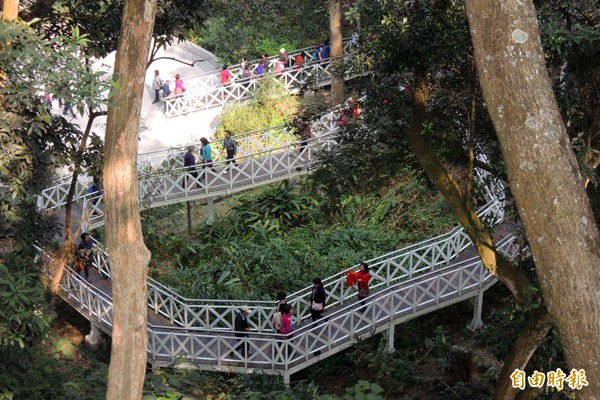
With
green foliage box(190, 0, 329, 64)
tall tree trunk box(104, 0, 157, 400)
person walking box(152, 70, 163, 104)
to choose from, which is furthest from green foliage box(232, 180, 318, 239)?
tall tree trunk box(104, 0, 157, 400)

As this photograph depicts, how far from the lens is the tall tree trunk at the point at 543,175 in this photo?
17.1ft

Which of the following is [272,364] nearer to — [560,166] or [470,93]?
[470,93]

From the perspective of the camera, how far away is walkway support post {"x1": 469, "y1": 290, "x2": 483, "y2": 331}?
587 inches

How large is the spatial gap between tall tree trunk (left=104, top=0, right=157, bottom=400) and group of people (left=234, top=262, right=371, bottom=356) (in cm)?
563

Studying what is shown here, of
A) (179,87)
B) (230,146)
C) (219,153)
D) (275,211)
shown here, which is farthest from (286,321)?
(179,87)

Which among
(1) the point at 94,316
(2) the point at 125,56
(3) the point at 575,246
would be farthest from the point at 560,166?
(1) the point at 94,316

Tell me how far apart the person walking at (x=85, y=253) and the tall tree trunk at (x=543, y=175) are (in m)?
10.9

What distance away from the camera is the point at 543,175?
17.5 ft

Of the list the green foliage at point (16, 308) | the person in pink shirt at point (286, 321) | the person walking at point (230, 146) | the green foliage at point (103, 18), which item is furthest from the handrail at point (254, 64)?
the green foliage at point (16, 308)

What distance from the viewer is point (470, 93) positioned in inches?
409

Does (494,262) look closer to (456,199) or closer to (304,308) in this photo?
(456,199)

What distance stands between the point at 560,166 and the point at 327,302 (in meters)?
9.70

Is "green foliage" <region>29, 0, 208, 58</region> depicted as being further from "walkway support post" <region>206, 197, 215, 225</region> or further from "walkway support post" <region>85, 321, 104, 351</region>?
"walkway support post" <region>206, 197, 215, 225</region>

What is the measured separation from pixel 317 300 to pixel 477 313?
3.17m
